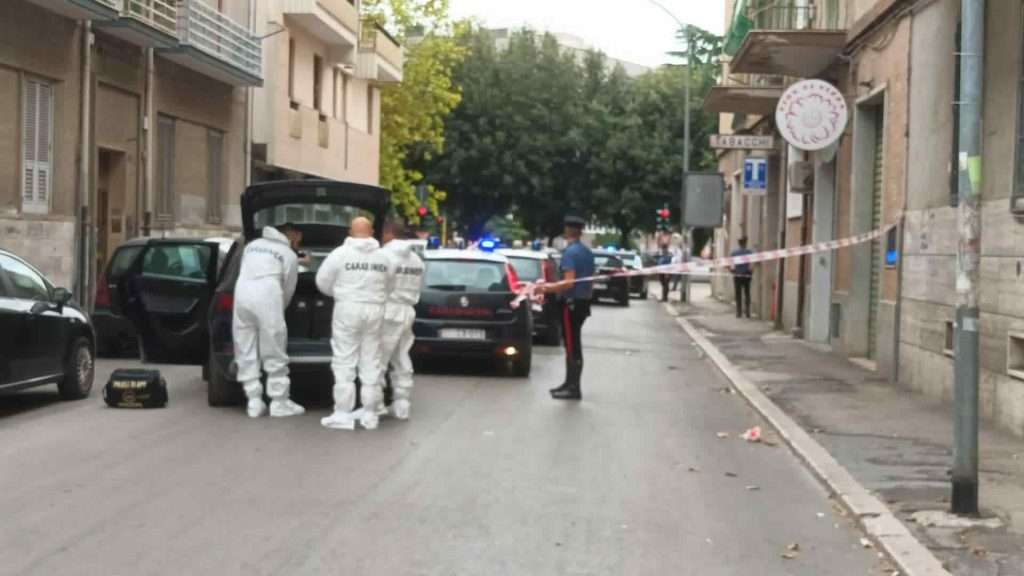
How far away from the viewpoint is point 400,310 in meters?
11.6

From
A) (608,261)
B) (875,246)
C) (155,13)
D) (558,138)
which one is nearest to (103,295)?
(155,13)

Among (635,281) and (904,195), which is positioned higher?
(904,195)

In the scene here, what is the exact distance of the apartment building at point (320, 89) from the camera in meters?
A: 31.1

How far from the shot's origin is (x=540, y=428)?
11.9 metres

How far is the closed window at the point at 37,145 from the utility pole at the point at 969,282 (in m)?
15.3

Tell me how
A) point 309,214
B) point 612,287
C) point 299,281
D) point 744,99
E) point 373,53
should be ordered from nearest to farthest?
1. point 299,281
2. point 309,214
3. point 744,99
4. point 612,287
5. point 373,53

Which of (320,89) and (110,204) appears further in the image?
(320,89)

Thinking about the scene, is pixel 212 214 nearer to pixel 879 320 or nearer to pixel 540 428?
pixel 879 320

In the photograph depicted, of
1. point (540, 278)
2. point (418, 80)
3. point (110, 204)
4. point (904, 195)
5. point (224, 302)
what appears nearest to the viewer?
point (224, 302)

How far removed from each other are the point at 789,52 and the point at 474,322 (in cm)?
768

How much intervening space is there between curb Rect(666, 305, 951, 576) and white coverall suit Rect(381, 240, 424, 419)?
338 cm

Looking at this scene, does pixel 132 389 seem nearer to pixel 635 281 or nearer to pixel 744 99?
pixel 744 99

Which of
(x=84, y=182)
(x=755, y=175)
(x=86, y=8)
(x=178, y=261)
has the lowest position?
(x=178, y=261)

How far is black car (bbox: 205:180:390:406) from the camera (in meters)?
12.2
